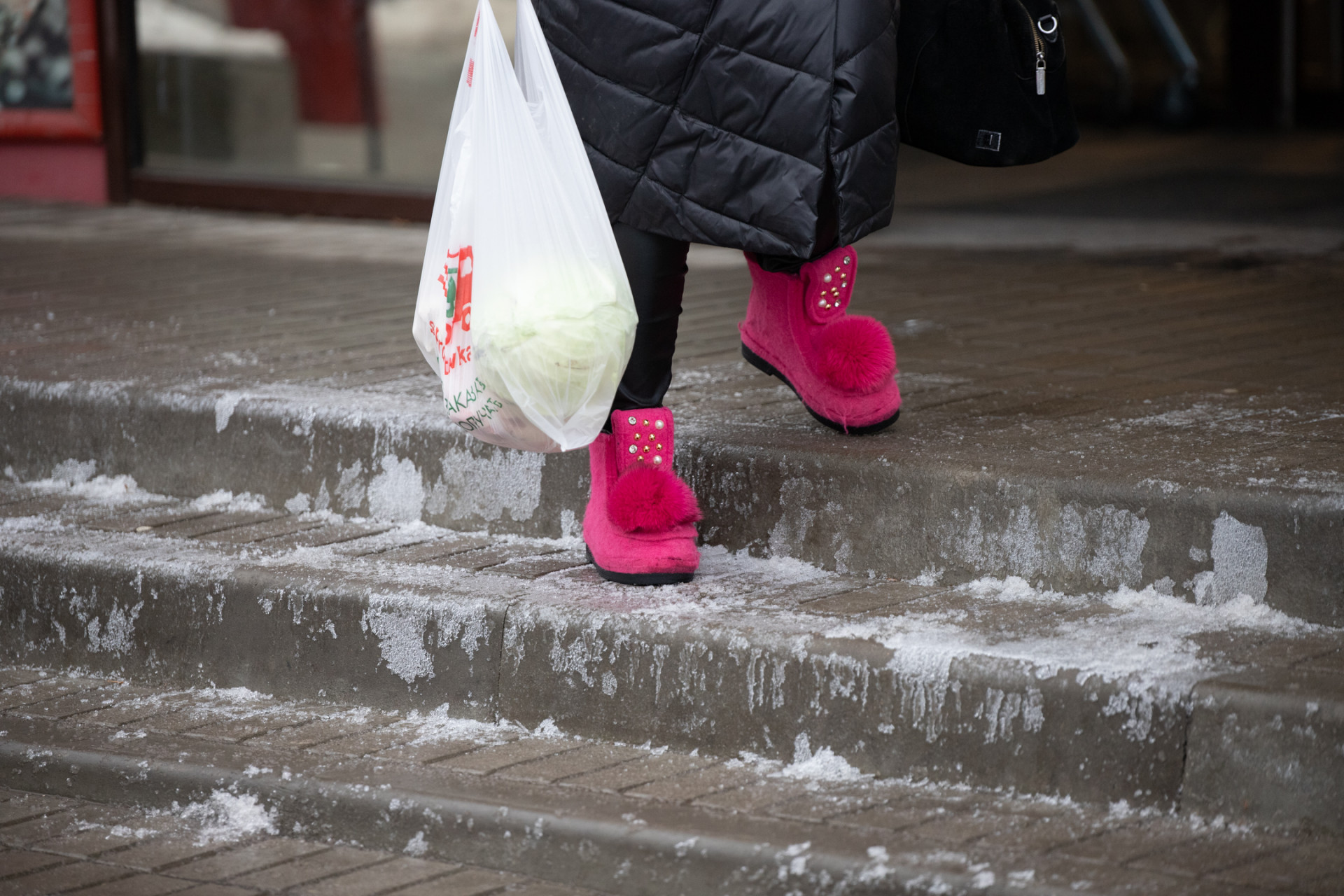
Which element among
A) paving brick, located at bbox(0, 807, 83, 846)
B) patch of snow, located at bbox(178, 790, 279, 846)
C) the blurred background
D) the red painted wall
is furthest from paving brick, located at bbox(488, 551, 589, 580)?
the red painted wall

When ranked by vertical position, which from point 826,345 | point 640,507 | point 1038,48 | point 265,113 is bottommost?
point 640,507

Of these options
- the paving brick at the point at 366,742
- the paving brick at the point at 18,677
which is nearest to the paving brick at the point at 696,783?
the paving brick at the point at 366,742

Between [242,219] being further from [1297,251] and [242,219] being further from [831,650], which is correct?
[831,650]

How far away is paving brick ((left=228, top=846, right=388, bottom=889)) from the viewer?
8.12ft

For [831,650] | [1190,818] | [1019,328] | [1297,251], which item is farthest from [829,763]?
[1297,251]

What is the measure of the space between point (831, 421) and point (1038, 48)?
783 millimetres

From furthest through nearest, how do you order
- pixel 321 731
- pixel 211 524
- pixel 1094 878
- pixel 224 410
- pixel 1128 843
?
pixel 224 410 < pixel 211 524 < pixel 321 731 < pixel 1128 843 < pixel 1094 878

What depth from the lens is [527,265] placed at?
8.43 ft

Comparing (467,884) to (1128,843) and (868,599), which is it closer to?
(868,599)

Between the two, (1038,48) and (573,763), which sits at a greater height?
(1038,48)

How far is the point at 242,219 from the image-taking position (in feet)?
24.0

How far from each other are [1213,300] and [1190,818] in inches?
108

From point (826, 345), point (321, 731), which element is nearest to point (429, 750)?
point (321, 731)

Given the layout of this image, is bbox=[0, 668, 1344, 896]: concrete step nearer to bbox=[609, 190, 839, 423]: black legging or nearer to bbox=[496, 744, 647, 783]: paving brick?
bbox=[496, 744, 647, 783]: paving brick
